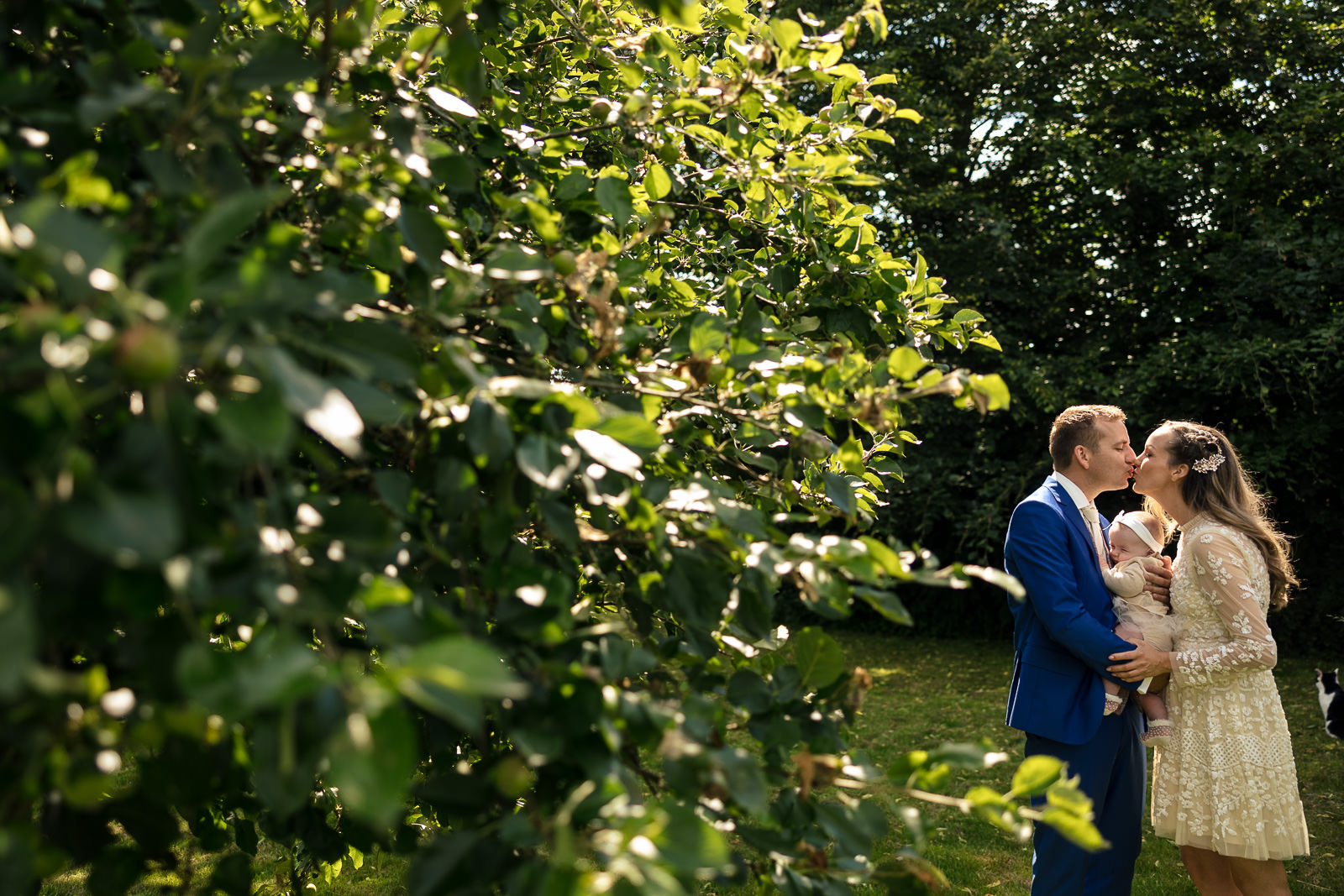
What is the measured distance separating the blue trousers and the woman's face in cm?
97

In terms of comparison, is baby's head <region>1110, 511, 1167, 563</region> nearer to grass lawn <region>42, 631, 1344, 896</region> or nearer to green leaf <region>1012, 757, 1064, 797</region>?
grass lawn <region>42, 631, 1344, 896</region>

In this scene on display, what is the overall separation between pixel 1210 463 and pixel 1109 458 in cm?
44

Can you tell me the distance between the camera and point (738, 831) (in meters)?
1.22

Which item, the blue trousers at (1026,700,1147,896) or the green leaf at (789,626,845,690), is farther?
the blue trousers at (1026,700,1147,896)

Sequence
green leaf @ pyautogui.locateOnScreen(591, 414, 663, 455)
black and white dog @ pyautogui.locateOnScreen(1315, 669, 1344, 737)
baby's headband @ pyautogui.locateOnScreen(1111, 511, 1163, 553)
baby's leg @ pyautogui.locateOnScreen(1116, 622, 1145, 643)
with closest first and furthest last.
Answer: green leaf @ pyautogui.locateOnScreen(591, 414, 663, 455) → baby's leg @ pyautogui.locateOnScreen(1116, 622, 1145, 643) → baby's headband @ pyautogui.locateOnScreen(1111, 511, 1163, 553) → black and white dog @ pyautogui.locateOnScreen(1315, 669, 1344, 737)

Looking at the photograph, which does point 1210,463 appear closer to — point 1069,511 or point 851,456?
point 1069,511

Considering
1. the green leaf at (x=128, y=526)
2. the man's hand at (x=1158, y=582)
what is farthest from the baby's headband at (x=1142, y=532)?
the green leaf at (x=128, y=526)

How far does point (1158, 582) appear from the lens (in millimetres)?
3887

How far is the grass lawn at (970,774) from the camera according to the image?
431cm

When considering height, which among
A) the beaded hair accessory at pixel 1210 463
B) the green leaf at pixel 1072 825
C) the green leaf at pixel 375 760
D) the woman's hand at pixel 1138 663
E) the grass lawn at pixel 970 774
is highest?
the beaded hair accessory at pixel 1210 463

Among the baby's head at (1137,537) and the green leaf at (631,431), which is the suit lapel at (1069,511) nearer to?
the baby's head at (1137,537)

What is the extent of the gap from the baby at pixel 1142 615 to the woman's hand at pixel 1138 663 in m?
0.06

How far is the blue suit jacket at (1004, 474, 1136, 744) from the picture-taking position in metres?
3.37

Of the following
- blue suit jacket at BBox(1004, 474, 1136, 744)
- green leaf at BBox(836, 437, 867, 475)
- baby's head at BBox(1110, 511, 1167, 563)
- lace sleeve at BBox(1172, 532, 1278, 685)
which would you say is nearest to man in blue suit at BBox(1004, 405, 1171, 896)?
blue suit jacket at BBox(1004, 474, 1136, 744)
